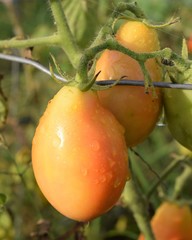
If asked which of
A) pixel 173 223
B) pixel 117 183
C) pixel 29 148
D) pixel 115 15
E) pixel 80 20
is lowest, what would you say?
pixel 29 148

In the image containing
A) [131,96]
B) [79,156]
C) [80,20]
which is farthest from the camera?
[80,20]

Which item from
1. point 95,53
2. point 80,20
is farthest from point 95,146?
point 80,20

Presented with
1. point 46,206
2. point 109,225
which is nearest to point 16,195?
point 46,206

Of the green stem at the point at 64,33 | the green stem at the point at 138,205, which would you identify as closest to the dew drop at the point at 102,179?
the green stem at the point at 64,33

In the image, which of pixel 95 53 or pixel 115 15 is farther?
pixel 115 15

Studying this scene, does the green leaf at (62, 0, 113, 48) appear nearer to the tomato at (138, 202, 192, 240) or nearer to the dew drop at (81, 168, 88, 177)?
the tomato at (138, 202, 192, 240)

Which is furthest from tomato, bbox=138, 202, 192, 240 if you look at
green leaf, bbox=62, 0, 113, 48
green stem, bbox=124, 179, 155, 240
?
green leaf, bbox=62, 0, 113, 48

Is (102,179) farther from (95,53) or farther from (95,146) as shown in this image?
(95,53)
